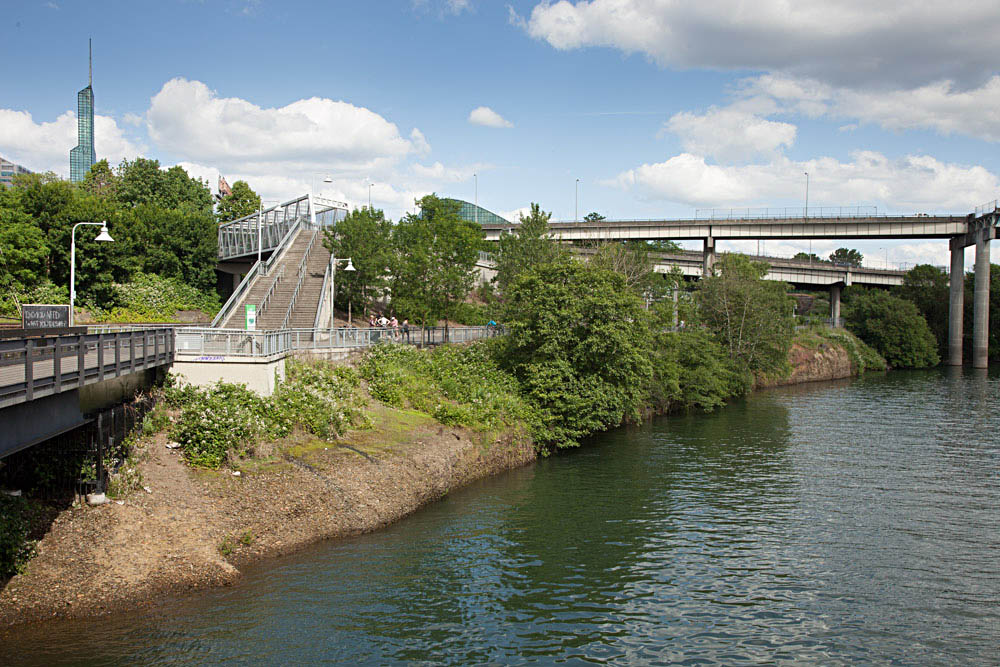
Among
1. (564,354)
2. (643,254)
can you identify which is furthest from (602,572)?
(643,254)

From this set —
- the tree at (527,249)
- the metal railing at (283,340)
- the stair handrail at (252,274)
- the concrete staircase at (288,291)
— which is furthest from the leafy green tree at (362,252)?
the tree at (527,249)

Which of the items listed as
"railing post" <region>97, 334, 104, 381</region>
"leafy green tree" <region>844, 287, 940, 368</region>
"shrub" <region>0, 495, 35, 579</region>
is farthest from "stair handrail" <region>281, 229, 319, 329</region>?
"leafy green tree" <region>844, 287, 940, 368</region>

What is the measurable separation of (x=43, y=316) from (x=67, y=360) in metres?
5.68

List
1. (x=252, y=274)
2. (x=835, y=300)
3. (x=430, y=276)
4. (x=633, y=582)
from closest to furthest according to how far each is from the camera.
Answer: (x=633, y=582) → (x=252, y=274) → (x=430, y=276) → (x=835, y=300)

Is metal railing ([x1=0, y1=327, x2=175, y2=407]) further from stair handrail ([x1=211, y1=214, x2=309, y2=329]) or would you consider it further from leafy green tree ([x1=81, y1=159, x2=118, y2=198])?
leafy green tree ([x1=81, y1=159, x2=118, y2=198])

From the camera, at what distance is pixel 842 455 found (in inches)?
1350

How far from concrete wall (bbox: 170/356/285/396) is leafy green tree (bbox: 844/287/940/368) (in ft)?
266

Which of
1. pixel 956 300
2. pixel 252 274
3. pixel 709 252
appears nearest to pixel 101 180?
pixel 252 274

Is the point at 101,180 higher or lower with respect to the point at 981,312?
higher

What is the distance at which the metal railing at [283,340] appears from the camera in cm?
2578

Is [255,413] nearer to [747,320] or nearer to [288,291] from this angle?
[288,291]

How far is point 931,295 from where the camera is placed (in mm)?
97188

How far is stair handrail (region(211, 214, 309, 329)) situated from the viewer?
37.3 meters

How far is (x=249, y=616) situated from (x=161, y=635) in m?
1.76
